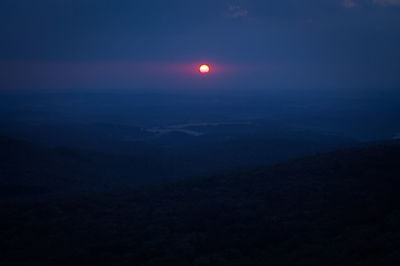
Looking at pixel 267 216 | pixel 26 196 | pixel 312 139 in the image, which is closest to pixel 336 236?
pixel 267 216

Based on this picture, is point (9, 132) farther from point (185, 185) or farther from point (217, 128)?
point (185, 185)

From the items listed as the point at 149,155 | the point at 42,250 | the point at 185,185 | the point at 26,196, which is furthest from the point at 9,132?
the point at 42,250

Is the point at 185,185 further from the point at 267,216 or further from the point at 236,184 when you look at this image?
the point at 267,216

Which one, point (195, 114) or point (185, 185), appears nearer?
point (185, 185)

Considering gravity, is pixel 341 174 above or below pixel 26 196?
above

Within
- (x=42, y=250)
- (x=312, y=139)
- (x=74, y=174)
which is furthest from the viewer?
(x=312, y=139)

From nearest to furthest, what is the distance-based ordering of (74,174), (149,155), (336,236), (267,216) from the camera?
(336,236)
(267,216)
(74,174)
(149,155)
